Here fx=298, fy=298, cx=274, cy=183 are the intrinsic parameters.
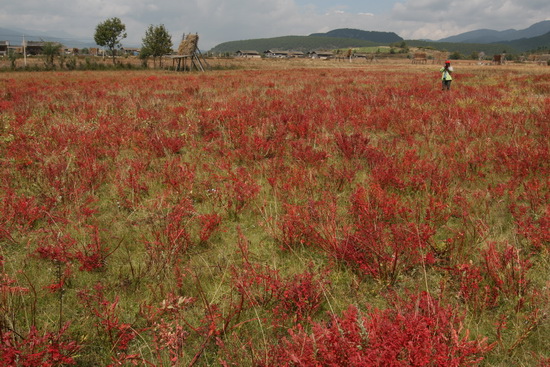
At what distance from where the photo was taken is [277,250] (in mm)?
3334

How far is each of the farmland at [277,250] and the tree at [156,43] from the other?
44315 mm

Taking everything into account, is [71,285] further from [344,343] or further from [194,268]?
[344,343]

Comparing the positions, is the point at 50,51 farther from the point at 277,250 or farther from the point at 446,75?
the point at 277,250

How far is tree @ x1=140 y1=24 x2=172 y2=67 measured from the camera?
148 feet

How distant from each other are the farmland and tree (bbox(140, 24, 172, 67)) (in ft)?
145

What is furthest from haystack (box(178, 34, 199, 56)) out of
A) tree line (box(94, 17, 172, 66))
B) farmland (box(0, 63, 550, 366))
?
farmland (box(0, 63, 550, 366))

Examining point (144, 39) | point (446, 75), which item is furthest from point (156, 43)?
point (446, 75)

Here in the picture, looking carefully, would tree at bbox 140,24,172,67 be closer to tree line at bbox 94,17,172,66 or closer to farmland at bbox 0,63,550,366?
tree line at bbox 94,17,172,66

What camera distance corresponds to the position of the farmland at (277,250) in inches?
80.2

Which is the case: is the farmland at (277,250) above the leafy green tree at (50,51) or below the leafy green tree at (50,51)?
below

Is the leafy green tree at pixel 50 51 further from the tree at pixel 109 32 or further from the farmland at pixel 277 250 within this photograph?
the farmland at pixel 277 250

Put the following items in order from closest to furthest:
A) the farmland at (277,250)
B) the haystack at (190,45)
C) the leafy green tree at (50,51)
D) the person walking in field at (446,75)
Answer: the farmland at (277,250) < the person walking in field at (446,75) < the haystack at (190,45) < the leafy green tree at (50,51)

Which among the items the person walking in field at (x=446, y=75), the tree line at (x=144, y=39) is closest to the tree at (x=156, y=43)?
the tree line at (x=144, y=39)

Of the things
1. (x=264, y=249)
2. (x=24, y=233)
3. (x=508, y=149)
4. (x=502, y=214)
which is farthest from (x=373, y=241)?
(x=508, y=149)
